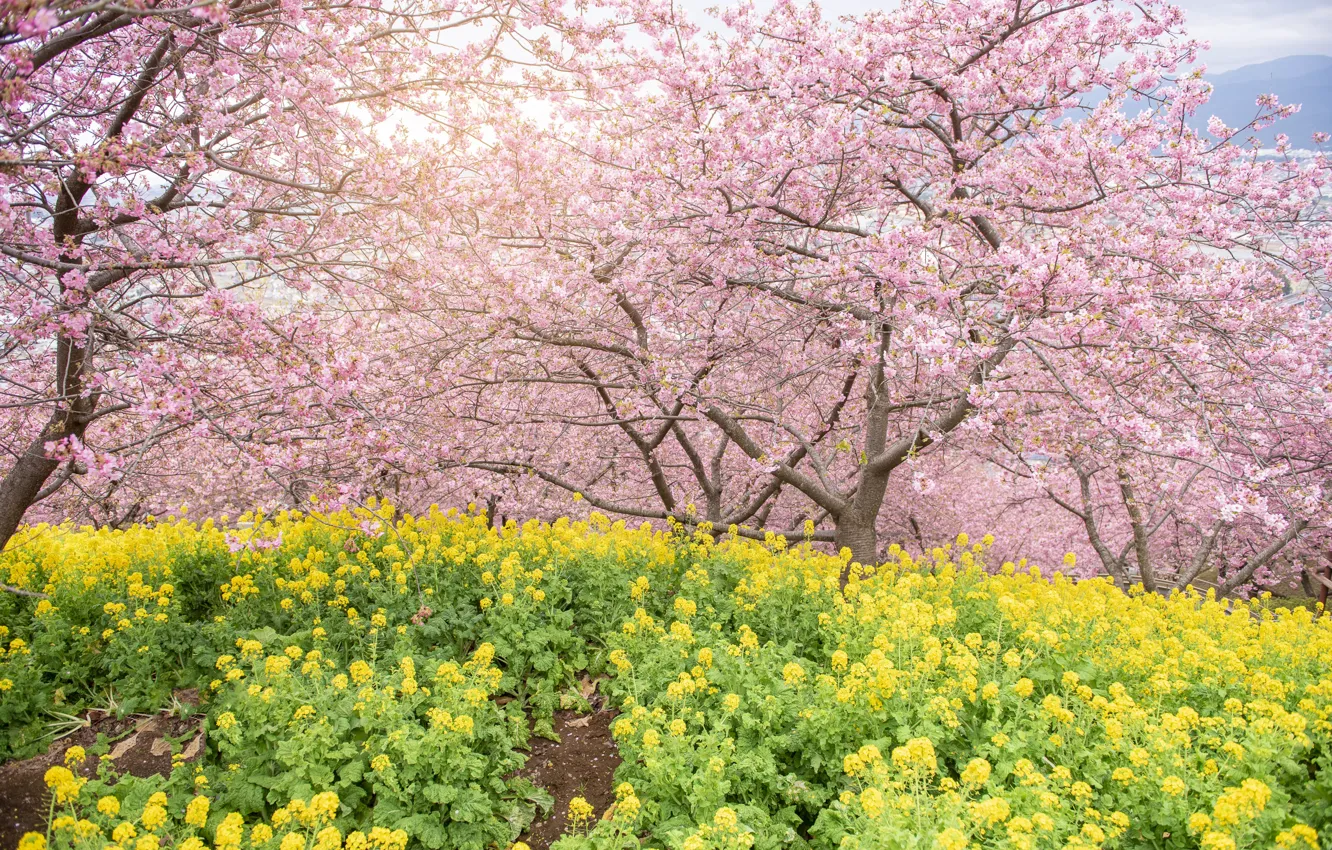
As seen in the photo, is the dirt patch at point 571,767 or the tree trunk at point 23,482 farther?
the tree trunk at point 23,482

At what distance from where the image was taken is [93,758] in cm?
567

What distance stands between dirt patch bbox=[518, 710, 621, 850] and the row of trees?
2417 millimetres

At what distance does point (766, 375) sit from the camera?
32.7ft

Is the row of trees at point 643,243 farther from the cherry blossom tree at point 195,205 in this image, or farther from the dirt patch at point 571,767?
the dirt patch at point 571,767

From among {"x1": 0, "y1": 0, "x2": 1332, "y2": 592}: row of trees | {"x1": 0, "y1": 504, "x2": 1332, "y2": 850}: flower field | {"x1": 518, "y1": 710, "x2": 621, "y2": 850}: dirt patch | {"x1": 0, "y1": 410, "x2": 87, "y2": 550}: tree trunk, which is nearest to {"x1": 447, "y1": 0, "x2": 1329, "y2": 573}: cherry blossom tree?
{"x1": 0, "y1": 0, "x2": 1332, "y2": 592}: row of trees

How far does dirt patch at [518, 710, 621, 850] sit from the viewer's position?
5.00 meters

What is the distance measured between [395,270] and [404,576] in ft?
8.15

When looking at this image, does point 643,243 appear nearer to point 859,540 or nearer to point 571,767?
point 859,540

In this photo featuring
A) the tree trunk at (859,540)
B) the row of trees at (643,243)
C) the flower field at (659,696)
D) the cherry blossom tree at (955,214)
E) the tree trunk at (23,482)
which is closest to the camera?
the flower field at (659,696)

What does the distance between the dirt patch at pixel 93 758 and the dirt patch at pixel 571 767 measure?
245 centimetres

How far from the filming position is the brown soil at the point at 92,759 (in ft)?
16.8

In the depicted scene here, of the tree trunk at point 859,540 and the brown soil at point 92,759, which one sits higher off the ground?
the tree trunk at point 859,540

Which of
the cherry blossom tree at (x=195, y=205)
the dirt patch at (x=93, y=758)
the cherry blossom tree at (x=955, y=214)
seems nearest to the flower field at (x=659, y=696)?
the dirt patch at (x=93, y=758)

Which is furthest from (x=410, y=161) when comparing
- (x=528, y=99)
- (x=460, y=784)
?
(x=460, y=784)
